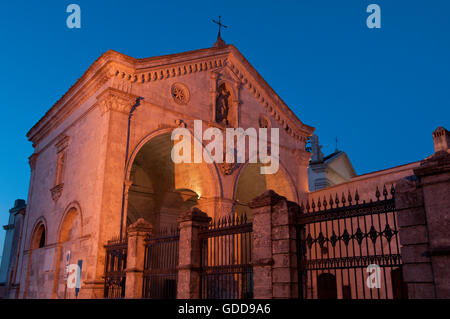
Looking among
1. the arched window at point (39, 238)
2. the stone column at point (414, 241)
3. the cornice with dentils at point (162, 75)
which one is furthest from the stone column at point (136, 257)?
the arched window at point (39, 238)

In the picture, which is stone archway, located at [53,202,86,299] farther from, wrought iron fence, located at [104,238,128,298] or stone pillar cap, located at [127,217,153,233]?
stone pillar cap, located at [127,217,153,233]

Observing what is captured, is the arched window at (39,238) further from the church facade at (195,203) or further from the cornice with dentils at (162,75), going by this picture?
the cornice with dentils at (162,75)

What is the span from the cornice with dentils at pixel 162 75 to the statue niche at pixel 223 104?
3.80ft

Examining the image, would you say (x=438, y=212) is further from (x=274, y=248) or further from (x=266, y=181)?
(x=266, y=181)

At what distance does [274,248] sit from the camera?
28.5ft

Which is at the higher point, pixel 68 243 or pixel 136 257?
pixel 68 243

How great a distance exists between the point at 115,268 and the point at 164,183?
799 cm

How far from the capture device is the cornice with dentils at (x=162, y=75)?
16.6 m

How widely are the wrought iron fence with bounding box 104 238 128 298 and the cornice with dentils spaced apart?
661 cm

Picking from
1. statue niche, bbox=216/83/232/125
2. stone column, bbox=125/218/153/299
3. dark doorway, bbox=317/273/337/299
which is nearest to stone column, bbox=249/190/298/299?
stone column, bbox=125/218/153/299

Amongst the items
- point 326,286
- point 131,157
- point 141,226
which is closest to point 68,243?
point 131,157

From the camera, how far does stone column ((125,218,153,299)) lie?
12344 millimetres
